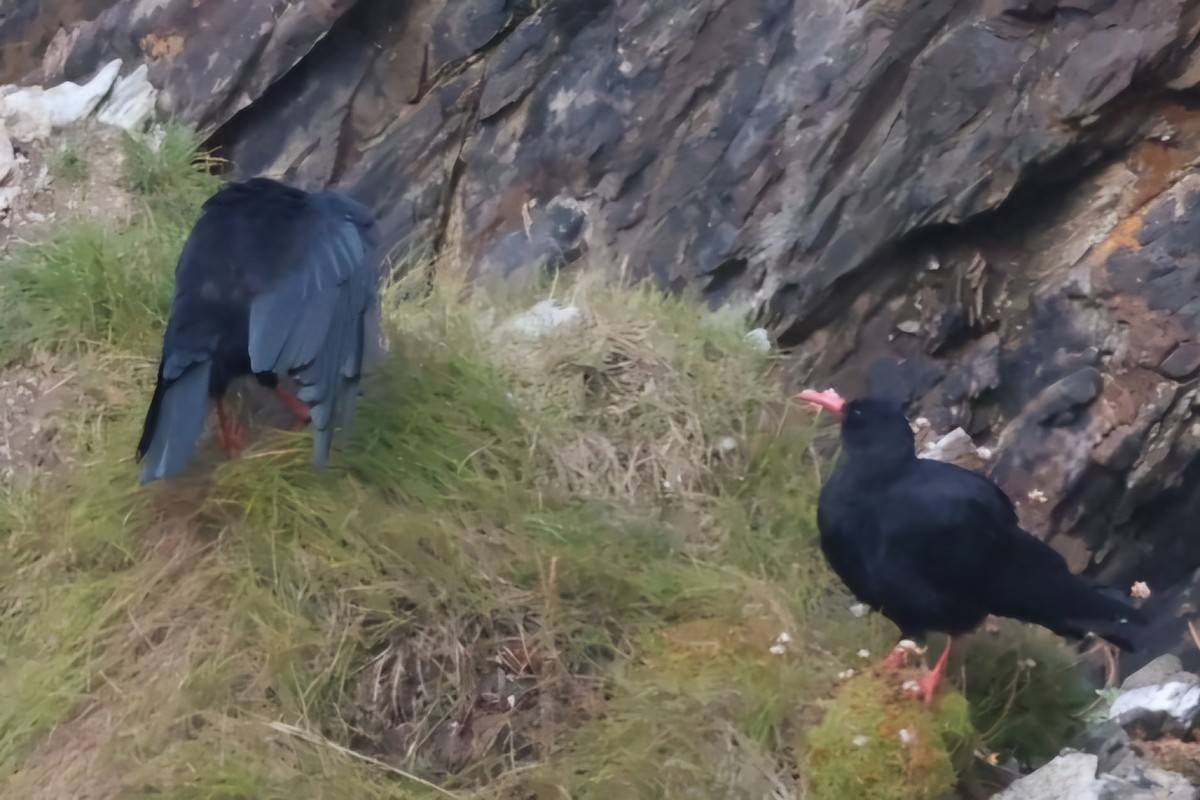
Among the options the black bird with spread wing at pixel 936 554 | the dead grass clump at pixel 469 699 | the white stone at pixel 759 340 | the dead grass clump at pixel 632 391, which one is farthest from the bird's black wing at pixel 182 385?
the white stone at pixel 759 340

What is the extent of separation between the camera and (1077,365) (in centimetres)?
402

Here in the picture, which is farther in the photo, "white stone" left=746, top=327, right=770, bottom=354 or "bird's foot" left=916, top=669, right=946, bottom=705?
"white stone" left=746, top=327, right=770, bottom=354

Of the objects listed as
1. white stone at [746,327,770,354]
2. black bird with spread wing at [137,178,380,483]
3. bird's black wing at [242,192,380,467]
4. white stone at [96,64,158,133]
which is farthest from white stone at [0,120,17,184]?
white stone at [746,327,770,354]

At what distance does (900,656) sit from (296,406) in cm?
171

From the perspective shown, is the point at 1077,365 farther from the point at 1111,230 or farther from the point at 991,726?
the point at 991,726

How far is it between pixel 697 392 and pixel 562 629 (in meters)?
1.06

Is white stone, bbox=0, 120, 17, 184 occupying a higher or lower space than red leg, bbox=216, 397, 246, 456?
higher

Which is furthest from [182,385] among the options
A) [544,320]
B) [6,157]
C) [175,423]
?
[6,157]

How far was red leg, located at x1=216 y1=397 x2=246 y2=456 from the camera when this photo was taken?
3057mm

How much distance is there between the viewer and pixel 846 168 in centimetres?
412

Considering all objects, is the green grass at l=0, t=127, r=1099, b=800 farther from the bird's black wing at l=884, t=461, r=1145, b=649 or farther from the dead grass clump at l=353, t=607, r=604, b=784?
the bird's black wing at l=884, t=461, r=1145, b=649

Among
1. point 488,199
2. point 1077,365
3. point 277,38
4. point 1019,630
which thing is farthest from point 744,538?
point 277,38

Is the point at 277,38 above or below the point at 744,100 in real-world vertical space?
above

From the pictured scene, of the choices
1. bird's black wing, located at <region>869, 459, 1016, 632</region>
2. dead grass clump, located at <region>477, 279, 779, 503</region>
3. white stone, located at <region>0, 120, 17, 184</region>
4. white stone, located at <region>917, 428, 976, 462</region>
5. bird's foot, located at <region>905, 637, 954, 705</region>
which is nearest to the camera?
bird's foot, located at <region>905, 637, 954, 705</region>
